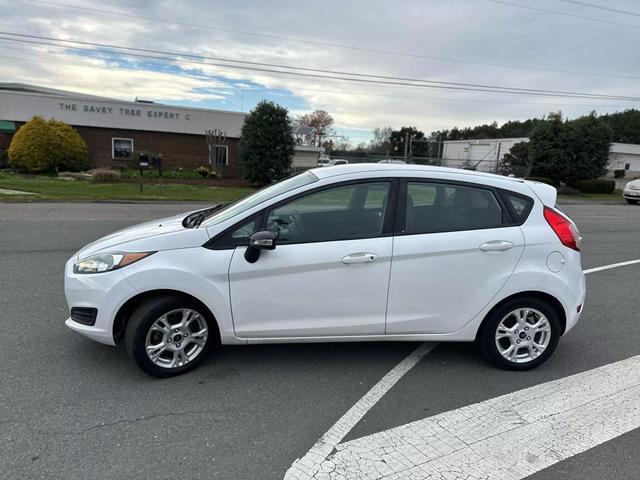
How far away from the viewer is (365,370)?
376cm

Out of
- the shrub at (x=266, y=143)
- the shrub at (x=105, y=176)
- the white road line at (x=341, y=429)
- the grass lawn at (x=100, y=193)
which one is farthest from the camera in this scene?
the shrub at (x=266, y=143)

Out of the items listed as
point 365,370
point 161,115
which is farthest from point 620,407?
point 161,115

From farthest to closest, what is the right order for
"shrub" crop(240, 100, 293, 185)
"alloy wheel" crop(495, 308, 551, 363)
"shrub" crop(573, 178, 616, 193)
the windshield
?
"shrub" crop(573, 178, 616, 193)
"shrub" crop(240, 100, 293, 185)
"alloy wheel" crop(495, 308, 551, 363)
the windshield

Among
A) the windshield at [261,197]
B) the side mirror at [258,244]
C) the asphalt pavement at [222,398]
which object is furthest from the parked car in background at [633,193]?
the side mirror at [258,244]

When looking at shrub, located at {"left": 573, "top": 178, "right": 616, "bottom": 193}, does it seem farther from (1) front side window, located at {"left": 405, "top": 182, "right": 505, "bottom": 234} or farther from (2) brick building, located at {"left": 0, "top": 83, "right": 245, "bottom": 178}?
(1) front side window, located at {"left": 405, "top": 182, "right": 505, "bottom": 234}

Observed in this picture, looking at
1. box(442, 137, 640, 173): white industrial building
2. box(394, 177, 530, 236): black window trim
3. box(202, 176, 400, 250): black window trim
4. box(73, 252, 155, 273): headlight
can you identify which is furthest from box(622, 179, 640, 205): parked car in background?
box(442, 137, 640, 173): white industrial building

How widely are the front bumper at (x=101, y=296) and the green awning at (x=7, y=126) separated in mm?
30958

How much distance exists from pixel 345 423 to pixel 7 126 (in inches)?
1294

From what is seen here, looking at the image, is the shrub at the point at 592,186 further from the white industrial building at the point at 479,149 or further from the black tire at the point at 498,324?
the black tire at the point at 498,324

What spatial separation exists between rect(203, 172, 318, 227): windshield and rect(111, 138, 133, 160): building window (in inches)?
1149

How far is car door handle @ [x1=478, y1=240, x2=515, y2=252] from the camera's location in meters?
3.62

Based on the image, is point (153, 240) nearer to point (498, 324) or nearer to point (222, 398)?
point (222, 398)

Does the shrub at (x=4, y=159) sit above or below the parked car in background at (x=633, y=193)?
above

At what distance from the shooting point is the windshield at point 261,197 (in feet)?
12.0
